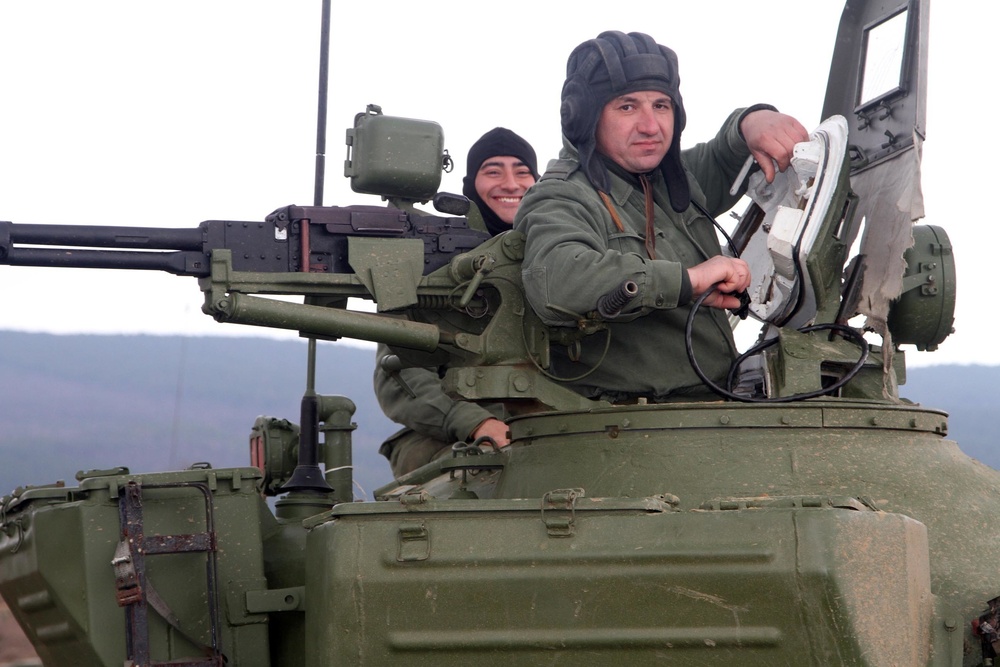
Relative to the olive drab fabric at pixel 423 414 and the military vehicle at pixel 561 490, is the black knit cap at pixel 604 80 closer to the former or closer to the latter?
the military vehicle at pixel 561 490

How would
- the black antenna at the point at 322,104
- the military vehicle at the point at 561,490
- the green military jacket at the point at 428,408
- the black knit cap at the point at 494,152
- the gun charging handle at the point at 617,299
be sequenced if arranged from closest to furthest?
the military vehicle at the point at 561,490 → the gun charging handle at the point at 617,299 → the black antenna at the point at 322,104 → the green military jacket at the point at 428,408 → the black knit cap at the point at 494,152

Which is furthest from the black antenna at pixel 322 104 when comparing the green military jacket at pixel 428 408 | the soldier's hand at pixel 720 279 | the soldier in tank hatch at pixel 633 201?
the soldier's hand at pixel 720 279

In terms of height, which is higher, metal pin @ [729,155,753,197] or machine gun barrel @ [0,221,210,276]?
metal pin @ [729,155,753,197]

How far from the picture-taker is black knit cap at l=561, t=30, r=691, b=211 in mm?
6352

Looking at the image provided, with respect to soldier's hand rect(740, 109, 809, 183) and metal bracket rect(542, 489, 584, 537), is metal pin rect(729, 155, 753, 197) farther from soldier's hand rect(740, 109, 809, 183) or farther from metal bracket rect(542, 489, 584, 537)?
metal bracket rect(542, 489, 584, 537)

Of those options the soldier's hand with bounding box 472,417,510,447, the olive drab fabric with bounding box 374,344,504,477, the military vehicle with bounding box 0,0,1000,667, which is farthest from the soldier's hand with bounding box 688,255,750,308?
the olive drab fabric with bounding box 374,344,504,477

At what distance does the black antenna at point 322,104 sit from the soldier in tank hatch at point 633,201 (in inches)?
47.2

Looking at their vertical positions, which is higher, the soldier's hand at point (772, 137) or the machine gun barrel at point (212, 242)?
the soldier's hand at point (772, 137)

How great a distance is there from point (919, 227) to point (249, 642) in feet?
10.7

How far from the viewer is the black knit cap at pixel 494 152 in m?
9.75

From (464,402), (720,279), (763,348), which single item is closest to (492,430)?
(464,402)

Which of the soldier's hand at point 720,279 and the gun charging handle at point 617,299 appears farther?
the soldier's hand at point 720,279

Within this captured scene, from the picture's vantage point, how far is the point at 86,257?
6137 millimetres

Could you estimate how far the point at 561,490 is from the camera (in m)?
4.64
